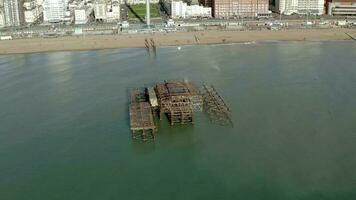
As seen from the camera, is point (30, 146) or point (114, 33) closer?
point (30, 146)

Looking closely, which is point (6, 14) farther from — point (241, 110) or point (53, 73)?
point (241, 110)

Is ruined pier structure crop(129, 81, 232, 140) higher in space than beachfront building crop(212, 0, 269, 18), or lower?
lower

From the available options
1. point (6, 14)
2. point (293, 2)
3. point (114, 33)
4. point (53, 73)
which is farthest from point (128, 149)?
point (293, 2)

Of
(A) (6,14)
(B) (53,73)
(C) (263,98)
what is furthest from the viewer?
(A) (6,14)

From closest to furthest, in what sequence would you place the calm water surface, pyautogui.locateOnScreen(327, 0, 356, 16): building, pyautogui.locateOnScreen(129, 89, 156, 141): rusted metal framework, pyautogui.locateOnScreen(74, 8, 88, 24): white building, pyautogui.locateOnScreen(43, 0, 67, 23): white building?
the calm water surface, pyautogui.locateOnScreen(129, 89, 156, 141): rusted metal framework, pyautogui.locateOnScreen(74, 8, 88, 24): white building, pyautogui.locateOnScreen(327, 0, 356, 16): building, pyautogui.locateOnScreen(43, 0, 67, 23): white building

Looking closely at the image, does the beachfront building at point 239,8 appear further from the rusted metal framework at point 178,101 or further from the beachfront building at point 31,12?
the rusted metal framework at point 178,101

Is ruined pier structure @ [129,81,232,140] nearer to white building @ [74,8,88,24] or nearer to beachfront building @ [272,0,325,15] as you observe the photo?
white building @ [74,8,88,24]

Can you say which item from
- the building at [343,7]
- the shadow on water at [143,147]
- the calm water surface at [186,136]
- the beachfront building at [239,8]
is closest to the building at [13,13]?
the calm water surface at [186,136]

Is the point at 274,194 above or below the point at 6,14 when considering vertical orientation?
below

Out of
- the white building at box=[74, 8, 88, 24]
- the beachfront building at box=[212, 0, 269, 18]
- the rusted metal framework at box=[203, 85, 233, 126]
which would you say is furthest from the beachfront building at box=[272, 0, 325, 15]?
the rusted metal framework at box=[203, 85, 233, 126]
